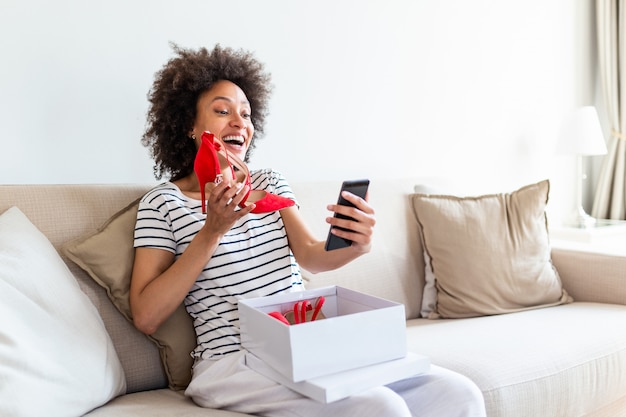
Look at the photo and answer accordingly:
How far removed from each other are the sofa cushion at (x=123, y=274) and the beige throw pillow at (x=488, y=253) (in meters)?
0.88

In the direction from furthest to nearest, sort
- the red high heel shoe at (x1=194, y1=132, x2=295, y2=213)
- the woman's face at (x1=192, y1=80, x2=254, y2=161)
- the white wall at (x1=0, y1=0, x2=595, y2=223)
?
1. the white wall at (x1=0, y1=0, x2=595, y2=223)
2. the woman's face at (x1=192, y1=80, x2=254, y2=161)
3. the red high heel shoe at (x1=194, y1=132, x2=295, y2=213)

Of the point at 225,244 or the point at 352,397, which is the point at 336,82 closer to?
the point at 225,244

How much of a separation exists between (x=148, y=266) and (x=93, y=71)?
0.70 meters

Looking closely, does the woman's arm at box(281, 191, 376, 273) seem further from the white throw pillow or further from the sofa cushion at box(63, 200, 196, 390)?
the white throw pillow

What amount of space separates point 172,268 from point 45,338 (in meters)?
0.29

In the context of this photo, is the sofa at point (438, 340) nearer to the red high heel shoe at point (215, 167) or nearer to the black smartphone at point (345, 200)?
the red high heel shoe at point (215, 167)

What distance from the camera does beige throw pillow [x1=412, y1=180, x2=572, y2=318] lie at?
2062 mm

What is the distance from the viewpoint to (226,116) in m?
1.66

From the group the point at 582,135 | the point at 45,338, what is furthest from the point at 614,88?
the point at 45,338

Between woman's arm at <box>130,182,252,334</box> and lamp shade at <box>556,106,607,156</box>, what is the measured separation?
7.32 ft

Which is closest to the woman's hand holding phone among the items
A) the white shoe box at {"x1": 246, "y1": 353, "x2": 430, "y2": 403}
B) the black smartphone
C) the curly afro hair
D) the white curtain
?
the black smartphone

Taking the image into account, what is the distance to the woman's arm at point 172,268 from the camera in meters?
1.32

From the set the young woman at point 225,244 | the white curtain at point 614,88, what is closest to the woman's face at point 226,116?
the young woman at point 225,244

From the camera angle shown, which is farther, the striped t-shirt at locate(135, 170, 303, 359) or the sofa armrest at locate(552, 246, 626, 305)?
the sofa armrest at locate(552, 246, 626, 305)
